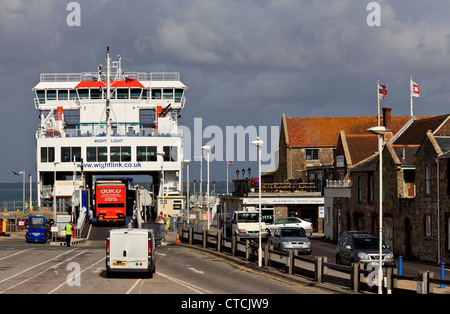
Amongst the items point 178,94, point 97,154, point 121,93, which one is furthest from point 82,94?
point 178,94

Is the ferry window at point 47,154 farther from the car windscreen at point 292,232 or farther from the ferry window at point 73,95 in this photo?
the car windscreen at point 292,232

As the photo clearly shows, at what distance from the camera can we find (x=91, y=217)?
71.8 metres

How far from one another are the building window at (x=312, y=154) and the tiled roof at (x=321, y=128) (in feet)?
2.18

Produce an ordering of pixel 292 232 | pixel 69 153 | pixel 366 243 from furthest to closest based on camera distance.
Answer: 1. pixel 69 153
2. pixel 292 232
3. pixel 366 243

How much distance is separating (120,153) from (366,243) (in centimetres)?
5896

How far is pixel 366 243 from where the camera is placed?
33062 millimetres

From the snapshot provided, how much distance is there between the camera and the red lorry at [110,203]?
220 ft

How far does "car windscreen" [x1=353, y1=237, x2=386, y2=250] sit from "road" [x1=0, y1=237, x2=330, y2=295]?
5026 mm

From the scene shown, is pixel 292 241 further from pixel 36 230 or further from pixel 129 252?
pixel 36 230

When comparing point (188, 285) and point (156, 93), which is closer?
point (188, 285)

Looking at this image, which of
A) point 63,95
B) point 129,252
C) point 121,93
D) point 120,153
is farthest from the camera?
point 121,93

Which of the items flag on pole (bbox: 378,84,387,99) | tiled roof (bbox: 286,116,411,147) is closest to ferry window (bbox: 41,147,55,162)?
tiled roof (bbox: 286,116,411,147)

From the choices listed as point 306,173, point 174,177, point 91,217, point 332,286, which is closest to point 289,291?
point 332,286

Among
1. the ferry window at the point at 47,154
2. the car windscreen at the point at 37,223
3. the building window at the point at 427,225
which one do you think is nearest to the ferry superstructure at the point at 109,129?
the ferry window at the point at 47,154
